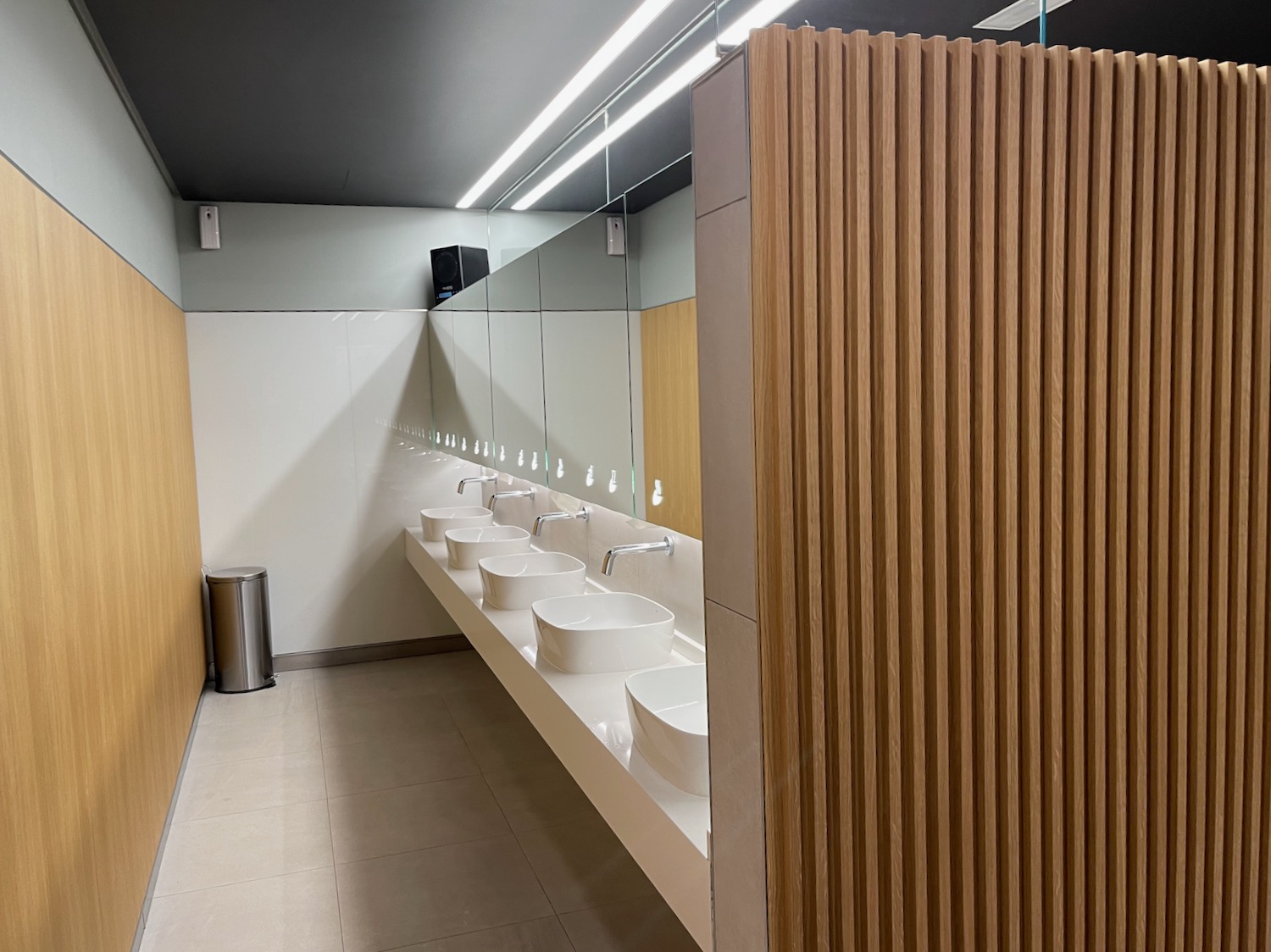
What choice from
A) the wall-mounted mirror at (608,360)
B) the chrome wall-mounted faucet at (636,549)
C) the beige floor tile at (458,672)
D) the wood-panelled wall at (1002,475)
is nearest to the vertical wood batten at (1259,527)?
the wood-panelled wall at (1002,475)

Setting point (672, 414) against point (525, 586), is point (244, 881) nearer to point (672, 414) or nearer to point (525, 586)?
point (525, 586)

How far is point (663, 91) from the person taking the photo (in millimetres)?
3115

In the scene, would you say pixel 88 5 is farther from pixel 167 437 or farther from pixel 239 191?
pixel 239 191

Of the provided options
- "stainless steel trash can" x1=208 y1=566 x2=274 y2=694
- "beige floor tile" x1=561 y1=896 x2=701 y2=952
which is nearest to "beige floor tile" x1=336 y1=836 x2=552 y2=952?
"beige floor tile" x1=561 y1=896 x2=701 y2=952

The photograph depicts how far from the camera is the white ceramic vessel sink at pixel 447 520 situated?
5316 mm

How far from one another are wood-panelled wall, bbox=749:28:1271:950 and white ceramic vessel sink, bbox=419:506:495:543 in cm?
409

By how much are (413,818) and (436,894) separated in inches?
23.6

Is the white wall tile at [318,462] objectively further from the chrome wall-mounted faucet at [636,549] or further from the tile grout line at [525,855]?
the chrome wall-mounted faucet at [636,549]

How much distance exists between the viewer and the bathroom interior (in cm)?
130

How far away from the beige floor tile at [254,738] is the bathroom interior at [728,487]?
35 millimetres

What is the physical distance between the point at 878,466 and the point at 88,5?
8.71 feet

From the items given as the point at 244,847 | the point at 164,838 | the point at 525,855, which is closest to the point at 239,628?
the point at 164,838

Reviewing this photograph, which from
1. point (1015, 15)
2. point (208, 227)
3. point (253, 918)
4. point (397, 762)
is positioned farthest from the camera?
point (208, 227)

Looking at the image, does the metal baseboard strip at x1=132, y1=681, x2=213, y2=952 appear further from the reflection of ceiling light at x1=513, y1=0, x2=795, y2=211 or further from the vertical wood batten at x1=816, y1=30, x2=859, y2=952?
the reflection of ceiling light at x1=513, y1=0, x2=795, y2=211
